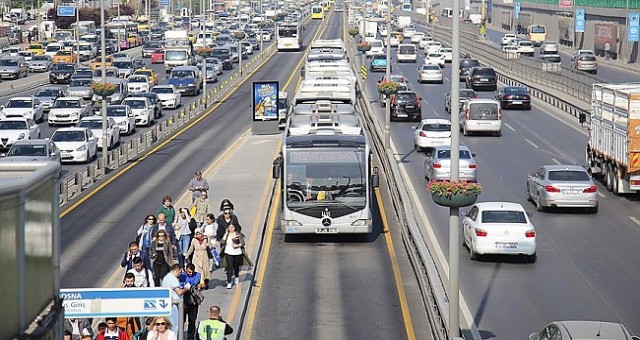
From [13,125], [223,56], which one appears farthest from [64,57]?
[13,125]

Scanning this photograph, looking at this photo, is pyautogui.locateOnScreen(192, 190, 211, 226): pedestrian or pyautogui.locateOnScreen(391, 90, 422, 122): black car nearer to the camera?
pyautogui.locateOnScreen(192, 190, 211, 226): pedestrian

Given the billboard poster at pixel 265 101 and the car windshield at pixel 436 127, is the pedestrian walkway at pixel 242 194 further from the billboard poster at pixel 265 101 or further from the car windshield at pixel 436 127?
the car windshield at pixel 436 127

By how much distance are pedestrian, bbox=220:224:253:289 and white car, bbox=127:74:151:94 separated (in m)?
50.0

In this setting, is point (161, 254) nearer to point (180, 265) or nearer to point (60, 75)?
point (180, 265)

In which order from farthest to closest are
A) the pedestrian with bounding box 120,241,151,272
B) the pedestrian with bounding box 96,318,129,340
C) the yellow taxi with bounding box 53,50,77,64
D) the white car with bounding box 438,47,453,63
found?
the yellow taxi with bounding box 53,50,77,64 → the white car with bounding box 438,47,453,63 → the pedestrian with bounding box 120,241,151,272 → the pedestrian with bounding box 96,318,129,340

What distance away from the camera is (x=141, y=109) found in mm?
59969

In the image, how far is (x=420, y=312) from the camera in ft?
76.9

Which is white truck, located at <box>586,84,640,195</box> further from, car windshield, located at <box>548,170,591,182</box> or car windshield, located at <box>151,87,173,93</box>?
car windshield, located at <box>151,87,173,93</box>

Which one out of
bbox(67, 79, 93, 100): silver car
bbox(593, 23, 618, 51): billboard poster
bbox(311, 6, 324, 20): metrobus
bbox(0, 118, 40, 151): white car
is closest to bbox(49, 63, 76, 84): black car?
bbox(67, 79, 93, 100): silver car

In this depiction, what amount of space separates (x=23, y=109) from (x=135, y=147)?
11.6 metres

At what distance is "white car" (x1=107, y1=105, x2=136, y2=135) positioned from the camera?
5556 centimetres

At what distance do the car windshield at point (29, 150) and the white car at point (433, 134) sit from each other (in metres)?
14.6

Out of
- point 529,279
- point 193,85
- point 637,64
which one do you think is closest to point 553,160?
point 529,279

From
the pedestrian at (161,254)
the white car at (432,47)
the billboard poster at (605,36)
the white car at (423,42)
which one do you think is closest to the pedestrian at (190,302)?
the pedestrian at (161,254)
